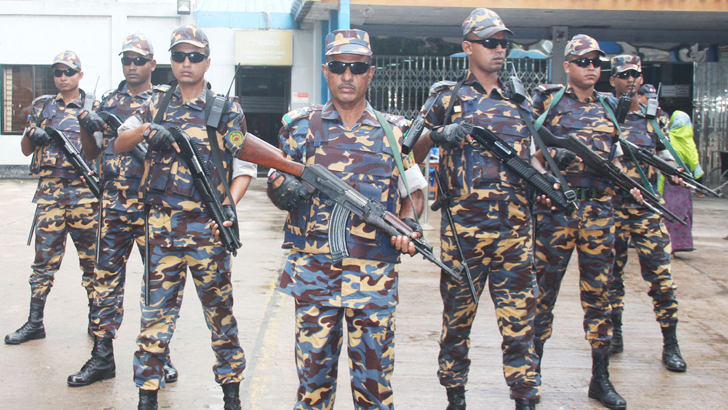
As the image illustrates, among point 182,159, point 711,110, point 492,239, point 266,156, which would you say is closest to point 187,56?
point 182,159

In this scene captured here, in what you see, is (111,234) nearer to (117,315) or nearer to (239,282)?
(117,315)

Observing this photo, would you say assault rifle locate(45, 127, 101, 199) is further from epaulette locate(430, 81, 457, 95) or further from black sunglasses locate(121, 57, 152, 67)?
epaulette locate(430, 81, 457, 95)

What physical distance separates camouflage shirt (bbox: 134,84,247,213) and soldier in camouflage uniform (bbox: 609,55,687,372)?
2523mm

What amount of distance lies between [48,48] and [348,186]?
15.2m

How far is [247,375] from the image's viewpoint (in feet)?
14.5

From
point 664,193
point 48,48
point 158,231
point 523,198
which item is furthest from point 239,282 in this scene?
point 48,48

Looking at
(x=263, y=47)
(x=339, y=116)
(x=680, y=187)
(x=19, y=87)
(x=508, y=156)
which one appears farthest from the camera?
(x=19, y=87)

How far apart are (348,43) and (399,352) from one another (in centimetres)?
242

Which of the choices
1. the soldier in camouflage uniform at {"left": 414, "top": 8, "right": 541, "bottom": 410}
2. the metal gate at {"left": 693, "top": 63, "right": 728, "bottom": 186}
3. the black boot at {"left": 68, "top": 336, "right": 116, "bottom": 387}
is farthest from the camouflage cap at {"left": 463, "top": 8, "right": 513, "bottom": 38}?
the metal gate at {"left": 693, "top": 63, "right": 728, "bottom": 186}

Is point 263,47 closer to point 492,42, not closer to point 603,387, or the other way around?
point 492,42

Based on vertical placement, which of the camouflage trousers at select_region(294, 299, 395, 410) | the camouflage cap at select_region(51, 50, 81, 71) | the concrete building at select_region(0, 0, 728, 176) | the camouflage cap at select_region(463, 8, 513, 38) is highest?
the concrete building at select_region(0, 0, 728, 176)

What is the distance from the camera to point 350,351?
3191 millimetres

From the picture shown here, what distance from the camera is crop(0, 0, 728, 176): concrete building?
1545 centimetres

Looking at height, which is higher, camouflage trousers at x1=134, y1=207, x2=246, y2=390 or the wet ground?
camouflage trousers at x1=134, y1=207, x2=246, y2=390
